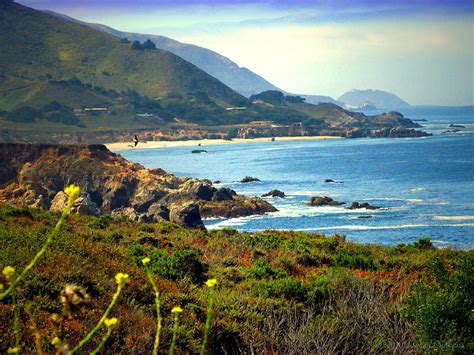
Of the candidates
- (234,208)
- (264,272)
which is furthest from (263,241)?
(234,208)

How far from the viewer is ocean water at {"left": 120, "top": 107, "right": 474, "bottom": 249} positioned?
51.1 meters

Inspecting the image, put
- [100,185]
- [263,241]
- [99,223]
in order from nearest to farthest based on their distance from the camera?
1. [263,241]
2. [99,223]
3. [100,185]

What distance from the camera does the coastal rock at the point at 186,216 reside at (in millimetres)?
48594

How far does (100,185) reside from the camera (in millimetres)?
62250

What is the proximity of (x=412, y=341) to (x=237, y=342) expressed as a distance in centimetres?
290

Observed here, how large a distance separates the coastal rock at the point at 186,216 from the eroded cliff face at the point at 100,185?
2589 millimetres

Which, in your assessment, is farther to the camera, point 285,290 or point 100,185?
point 100,185

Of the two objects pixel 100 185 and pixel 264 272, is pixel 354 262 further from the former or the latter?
pixel 100 185

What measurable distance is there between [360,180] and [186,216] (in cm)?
4012

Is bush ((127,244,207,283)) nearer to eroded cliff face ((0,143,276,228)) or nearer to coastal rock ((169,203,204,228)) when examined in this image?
coastal rock ((169,203,204,228))

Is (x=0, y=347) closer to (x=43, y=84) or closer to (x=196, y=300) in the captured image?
(x=196, y=300)

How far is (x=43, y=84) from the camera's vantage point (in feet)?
559

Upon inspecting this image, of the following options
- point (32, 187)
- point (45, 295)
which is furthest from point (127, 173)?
point (45, 295)

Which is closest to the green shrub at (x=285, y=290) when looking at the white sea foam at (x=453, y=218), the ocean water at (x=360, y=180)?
the ocean water at (x=360, y=180)
